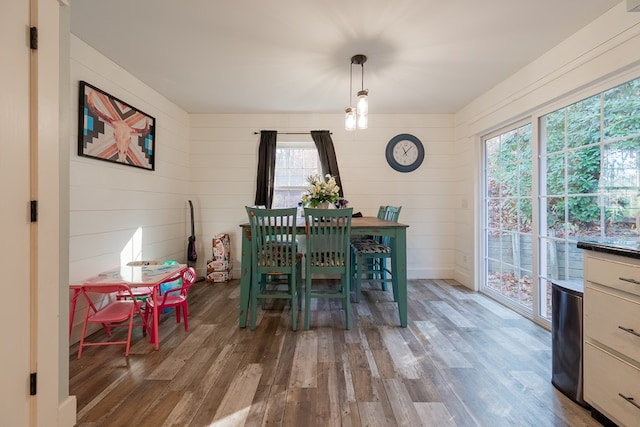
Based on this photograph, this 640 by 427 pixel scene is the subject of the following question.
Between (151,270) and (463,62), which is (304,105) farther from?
(151,270)

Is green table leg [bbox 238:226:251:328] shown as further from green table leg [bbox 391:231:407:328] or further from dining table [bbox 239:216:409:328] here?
green table leg [bbox 391:231:407:328]

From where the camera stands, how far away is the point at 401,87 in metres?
3.04

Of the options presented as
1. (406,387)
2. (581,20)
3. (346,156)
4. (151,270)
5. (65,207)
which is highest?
(581,20)

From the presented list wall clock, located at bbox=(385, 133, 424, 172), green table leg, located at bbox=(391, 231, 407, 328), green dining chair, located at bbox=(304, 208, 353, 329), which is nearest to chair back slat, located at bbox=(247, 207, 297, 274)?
green dining chair, located at bbox=(304, 208, 353, 329)

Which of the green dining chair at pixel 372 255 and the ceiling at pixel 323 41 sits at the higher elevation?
the ceiling at pixel 323 41

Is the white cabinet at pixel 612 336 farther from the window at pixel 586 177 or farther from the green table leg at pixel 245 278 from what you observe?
the green table leg at pixel 245 278

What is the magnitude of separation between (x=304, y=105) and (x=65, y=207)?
112 inches

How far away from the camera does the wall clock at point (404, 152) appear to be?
12.8 feet

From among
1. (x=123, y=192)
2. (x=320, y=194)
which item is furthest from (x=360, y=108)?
(x=123, y=192)

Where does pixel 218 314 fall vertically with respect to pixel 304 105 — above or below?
below

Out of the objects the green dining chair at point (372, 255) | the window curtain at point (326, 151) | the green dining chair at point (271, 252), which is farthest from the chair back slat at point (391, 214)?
the green dining chair at point (271, 252)

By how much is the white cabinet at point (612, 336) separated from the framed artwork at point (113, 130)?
3490 mm

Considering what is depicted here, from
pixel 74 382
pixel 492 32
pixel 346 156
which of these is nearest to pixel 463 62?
pixel 492 32

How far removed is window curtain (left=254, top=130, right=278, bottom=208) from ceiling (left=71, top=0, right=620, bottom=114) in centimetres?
68
